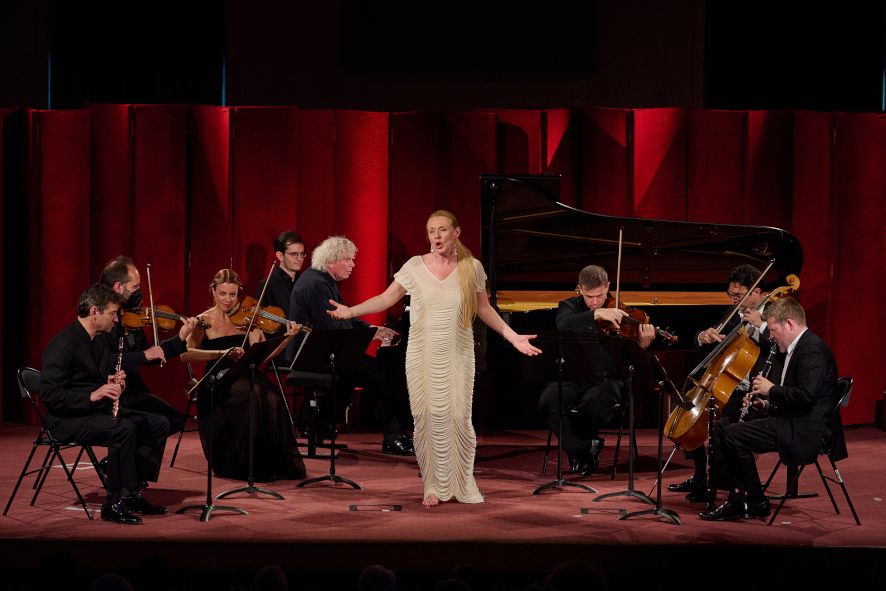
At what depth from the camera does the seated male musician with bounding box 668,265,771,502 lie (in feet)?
19.0

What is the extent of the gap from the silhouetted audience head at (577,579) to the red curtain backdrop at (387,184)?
531 centimetres

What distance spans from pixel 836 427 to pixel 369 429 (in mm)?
3819

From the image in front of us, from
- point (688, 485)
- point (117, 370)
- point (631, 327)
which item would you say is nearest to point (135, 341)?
point (117, 370)

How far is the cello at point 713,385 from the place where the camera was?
5383 mm

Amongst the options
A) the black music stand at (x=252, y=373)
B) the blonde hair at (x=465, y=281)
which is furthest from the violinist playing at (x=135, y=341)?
the blonde hair at (x=465, y=281)

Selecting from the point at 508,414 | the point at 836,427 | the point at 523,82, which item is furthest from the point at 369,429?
the point at 836,427

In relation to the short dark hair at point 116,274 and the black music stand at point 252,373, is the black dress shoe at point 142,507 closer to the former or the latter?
the black music stand at point 252,373

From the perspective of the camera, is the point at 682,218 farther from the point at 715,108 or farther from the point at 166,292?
the point at 166,292

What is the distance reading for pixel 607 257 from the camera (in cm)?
713

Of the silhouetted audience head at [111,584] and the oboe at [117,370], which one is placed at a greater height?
the oboe at [117,370]

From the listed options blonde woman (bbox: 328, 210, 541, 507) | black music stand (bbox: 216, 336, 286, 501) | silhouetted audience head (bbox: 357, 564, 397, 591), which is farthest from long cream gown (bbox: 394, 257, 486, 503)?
silhouetted audience head (bbox: 357, 564, 397, 591)

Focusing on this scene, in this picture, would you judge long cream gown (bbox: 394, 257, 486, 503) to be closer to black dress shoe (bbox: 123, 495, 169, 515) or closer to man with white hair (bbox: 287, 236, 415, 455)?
man with white hair (bbox: 287, 236, 415, 455)

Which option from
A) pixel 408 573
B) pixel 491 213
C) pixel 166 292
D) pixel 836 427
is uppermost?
pixel 491 213

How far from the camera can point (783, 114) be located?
27.3ft
